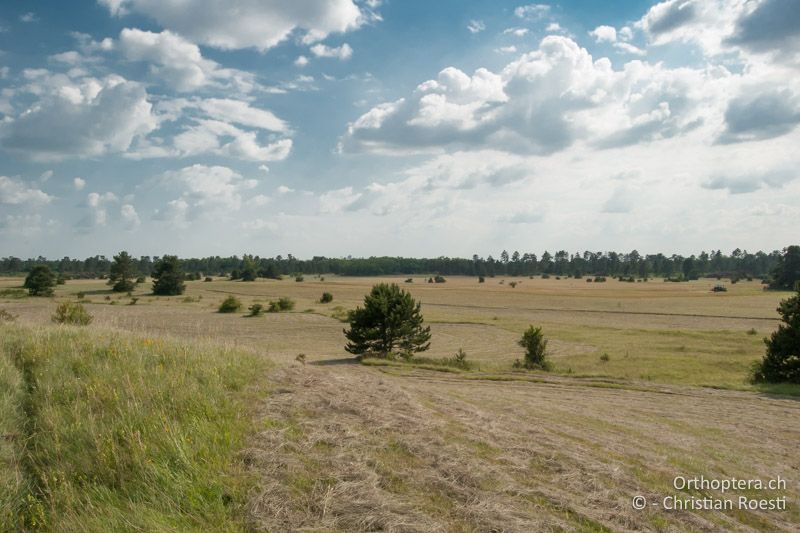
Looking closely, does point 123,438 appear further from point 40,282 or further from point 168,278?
point 168,278

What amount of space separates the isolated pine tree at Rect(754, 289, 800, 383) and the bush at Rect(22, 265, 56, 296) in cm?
8954

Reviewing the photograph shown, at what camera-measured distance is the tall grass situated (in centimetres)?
566

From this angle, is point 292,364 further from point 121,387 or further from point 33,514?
point 33,514

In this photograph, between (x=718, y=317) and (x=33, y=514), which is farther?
(x=718, y=317)

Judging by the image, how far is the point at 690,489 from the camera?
7.12m

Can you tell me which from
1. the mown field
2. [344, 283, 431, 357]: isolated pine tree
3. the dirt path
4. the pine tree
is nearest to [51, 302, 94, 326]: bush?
[344, 283, 431, 357]: isolated pine tree

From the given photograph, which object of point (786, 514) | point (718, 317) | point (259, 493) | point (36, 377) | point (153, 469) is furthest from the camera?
point (718, 317)

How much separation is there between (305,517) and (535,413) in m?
7.43

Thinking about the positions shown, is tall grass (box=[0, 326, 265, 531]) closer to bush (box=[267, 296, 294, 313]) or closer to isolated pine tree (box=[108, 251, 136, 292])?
bush (box=[267, 296, 294, 313])

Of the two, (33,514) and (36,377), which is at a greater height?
(36,377)

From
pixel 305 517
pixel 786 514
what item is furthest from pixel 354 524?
pixel 786 514

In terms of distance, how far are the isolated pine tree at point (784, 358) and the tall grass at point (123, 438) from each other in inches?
813

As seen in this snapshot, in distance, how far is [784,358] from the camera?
20.4 m

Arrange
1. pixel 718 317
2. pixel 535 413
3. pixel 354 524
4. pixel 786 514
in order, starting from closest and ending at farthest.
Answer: pixel 354 524, pixel 786 514, pixel 535 413, pixel 718 317
